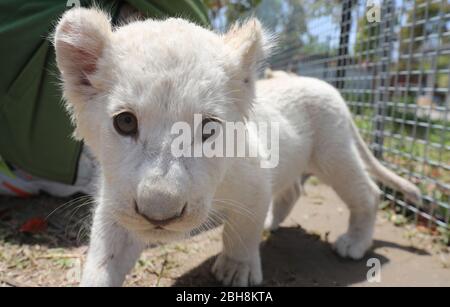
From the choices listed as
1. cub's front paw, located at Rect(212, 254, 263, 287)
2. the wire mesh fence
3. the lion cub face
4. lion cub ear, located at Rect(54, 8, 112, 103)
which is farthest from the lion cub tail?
lion cub ear, located at Rect(54, 8, 112, 103)

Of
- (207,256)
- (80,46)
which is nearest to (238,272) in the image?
(207,256)

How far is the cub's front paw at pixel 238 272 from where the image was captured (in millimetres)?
2635

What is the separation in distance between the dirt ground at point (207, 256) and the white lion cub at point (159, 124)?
0.33 metres

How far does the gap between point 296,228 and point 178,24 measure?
2.28 meters

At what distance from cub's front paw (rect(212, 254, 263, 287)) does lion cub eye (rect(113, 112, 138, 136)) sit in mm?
1287

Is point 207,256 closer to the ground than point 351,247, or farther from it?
closer to the ground

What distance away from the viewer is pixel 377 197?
3346 mm

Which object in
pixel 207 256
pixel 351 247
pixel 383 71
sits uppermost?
pixel 383 71

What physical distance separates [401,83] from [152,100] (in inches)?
140

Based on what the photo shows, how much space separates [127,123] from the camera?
5.73 ft

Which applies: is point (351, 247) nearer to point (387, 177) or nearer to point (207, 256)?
point (387, 177)

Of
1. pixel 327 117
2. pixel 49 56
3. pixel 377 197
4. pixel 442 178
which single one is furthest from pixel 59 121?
pixel 442 178

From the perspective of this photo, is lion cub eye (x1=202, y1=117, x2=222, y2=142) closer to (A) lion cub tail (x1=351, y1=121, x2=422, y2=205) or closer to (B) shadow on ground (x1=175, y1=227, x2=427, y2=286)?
A: (B) shadow on ground (x1=175, y1=227, x2=427, y2=286)

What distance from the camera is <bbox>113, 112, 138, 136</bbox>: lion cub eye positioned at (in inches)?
68.2
